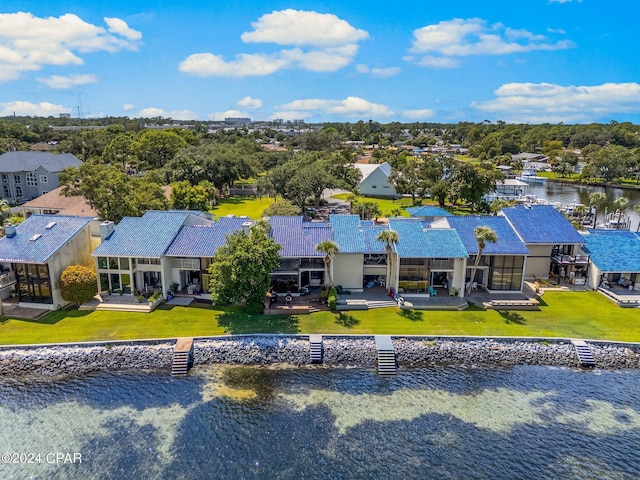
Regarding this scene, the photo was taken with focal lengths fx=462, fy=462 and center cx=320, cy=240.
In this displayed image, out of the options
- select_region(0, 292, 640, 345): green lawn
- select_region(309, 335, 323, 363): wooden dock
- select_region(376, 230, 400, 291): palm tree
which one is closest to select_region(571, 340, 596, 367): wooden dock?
select_region(0, 292, 640, 345): green lawn

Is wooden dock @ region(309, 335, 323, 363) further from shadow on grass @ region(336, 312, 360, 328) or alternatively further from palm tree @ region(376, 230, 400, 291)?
palm tree @ region(376, 230, 400, 291)

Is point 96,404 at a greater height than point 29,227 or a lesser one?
lesser

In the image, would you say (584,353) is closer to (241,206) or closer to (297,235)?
(297,235)

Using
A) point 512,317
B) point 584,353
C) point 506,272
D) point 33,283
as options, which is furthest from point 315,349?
point 33,283

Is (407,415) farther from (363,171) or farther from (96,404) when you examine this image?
(363,171)

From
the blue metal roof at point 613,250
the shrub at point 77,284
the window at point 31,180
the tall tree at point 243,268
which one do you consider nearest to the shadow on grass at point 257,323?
the tall tree at point 243,268

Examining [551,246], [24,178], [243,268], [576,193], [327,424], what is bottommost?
[327,424]

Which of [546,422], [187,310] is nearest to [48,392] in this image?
[187,310]

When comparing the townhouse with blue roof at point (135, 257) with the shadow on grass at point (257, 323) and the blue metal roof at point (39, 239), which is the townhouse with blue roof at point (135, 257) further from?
the shadow on grass at point (257, 323)
